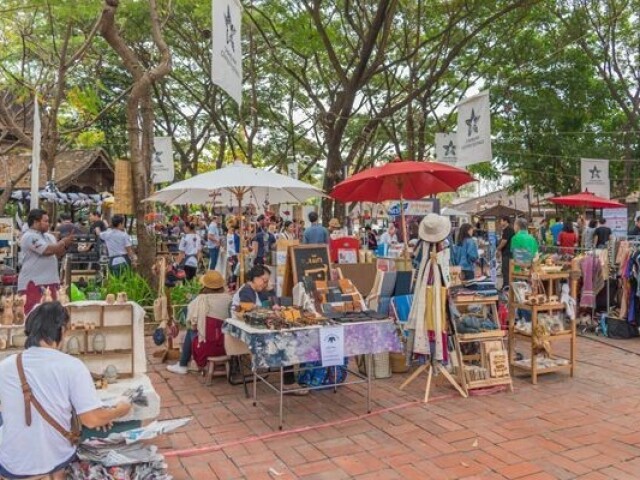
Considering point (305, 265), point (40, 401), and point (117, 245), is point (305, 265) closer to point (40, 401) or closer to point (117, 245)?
point (117, 245)

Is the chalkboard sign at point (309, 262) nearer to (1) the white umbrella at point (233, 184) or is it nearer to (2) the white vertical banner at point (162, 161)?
(1) the white umbrella at point (233, 184)

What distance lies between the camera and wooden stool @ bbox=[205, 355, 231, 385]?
5.94 metres

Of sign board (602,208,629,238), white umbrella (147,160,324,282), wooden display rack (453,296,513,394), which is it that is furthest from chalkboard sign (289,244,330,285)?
sign board (602,208,629,238)

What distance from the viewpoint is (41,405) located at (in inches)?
111

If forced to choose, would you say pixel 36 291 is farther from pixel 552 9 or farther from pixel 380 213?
pixel 380 213

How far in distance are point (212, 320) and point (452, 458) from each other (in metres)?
2.93

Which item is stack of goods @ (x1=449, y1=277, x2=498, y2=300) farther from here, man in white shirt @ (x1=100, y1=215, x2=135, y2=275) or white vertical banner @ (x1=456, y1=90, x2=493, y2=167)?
man in white shirt @ (x1=100, y1=215, x2=135, y2=275)

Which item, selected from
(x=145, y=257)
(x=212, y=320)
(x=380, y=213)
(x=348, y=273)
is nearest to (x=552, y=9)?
(x=348, y=273)

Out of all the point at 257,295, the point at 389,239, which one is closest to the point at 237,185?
the point at 257,295

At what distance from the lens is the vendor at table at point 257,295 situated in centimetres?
566

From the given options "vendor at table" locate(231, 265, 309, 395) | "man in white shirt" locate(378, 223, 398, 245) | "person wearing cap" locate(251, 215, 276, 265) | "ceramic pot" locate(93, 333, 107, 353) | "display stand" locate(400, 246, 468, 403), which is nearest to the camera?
"ceramic pot" locate(93, 333, 107, 353)

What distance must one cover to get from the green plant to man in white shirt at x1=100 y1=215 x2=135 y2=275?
1.04ft

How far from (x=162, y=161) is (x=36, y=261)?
324 inches

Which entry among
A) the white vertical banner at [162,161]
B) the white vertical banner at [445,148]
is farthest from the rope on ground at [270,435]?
the white vertical banner at [162,161]
